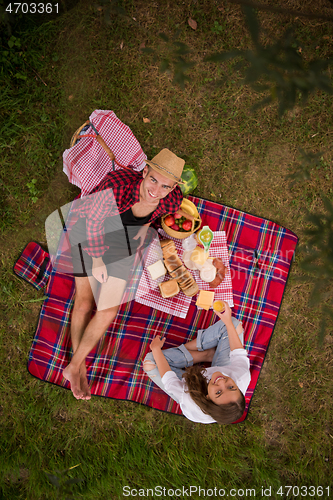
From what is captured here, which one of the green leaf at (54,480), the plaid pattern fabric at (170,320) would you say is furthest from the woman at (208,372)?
the green leaf at (54,480)

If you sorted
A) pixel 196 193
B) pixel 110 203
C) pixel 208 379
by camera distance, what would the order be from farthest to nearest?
pixel 196 193
pixel 208 379
pixel 110 203

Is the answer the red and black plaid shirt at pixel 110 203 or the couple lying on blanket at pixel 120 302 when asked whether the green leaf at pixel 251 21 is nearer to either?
the couple lying on blanket at pixel 120 302

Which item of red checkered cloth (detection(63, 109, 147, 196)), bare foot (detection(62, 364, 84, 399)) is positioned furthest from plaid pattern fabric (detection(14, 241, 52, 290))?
bare foot (detection(62, 364, 84, 399))

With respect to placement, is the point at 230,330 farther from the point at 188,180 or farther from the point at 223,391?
the point at 188,180

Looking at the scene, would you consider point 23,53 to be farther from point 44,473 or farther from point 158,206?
point 44,473

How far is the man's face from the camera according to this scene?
3.09 meters

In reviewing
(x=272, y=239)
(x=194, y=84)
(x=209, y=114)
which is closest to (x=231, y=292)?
(x=272, y=239)

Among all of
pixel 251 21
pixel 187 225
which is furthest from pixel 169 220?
pixel 251 21

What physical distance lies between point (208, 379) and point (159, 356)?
0.70 meters

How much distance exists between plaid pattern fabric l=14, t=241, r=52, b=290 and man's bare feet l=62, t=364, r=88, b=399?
1.19 meters

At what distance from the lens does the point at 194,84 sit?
14.8 ft

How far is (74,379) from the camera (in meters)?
3.93

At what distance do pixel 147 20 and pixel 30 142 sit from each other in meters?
2.47

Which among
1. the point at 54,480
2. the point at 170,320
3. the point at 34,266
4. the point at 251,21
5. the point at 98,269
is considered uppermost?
the point at 251,21
